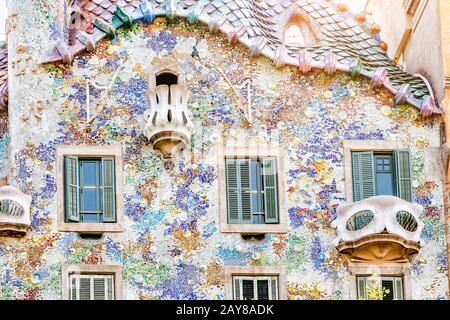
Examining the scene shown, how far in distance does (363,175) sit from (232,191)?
91.3 inches

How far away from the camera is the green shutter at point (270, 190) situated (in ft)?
173

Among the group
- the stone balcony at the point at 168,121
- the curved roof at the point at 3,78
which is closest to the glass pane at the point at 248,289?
the stone balcony at the point at 168,121

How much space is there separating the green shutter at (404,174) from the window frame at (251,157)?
200 cm

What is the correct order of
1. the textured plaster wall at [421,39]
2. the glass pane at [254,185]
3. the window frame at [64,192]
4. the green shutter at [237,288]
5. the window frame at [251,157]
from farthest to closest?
the textured plaster wall at [421,39] < the glass pane at [254,185] < the window frame at [251,157] < the window frame at [64,192] < the green shutter at [237,288]

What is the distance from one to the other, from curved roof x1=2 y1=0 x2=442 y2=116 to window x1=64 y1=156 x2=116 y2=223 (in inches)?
75.8

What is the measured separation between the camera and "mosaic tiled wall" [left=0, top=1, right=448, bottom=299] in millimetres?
52031

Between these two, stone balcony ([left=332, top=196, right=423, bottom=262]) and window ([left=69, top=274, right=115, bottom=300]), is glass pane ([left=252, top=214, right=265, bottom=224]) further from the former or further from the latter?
window ([left=69, top=274, right=115, bottom=300])

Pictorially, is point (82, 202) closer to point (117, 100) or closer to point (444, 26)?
point (117, 100)

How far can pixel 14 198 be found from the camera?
5191 centimetres

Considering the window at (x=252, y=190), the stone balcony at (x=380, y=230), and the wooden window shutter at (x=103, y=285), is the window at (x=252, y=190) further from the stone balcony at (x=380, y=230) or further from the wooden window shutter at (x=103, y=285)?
the wooden window shutter at (x=103, y=285)

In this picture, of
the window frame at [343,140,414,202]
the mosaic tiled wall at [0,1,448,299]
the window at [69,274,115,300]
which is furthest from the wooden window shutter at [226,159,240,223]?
the window at [69,274,115,300]

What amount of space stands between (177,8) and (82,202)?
3.96 metres

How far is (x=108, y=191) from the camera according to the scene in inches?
2067

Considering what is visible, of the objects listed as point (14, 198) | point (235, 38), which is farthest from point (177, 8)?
point (14, 198)
